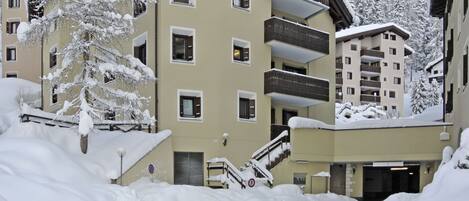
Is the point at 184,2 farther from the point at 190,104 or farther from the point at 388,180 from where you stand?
the point at 388,180

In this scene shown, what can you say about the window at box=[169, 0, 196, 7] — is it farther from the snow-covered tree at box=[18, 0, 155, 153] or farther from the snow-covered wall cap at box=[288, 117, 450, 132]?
the snow-covered wall cap at box=[288, 117, 450, 132]

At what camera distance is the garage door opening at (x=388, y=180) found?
3766 cm

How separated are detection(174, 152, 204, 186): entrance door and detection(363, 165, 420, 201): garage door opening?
1667 centimetres

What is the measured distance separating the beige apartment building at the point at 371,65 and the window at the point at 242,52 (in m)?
37.6

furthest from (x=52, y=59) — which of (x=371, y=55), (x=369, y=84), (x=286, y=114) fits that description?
(x=369, y=84)

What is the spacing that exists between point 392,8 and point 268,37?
228 feet

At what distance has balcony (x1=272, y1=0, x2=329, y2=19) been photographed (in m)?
29.1

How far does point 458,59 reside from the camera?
22.6 m

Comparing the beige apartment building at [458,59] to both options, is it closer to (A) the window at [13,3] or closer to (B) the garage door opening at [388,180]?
(B) the garage door opening at [388,180]

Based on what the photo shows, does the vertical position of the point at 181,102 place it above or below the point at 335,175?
above

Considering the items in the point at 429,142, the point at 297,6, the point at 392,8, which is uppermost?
the point at 392,8

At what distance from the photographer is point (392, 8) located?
91312mm

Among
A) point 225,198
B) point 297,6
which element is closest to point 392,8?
point 297,6

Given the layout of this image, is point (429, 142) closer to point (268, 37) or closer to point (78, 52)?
point (268, 37)
